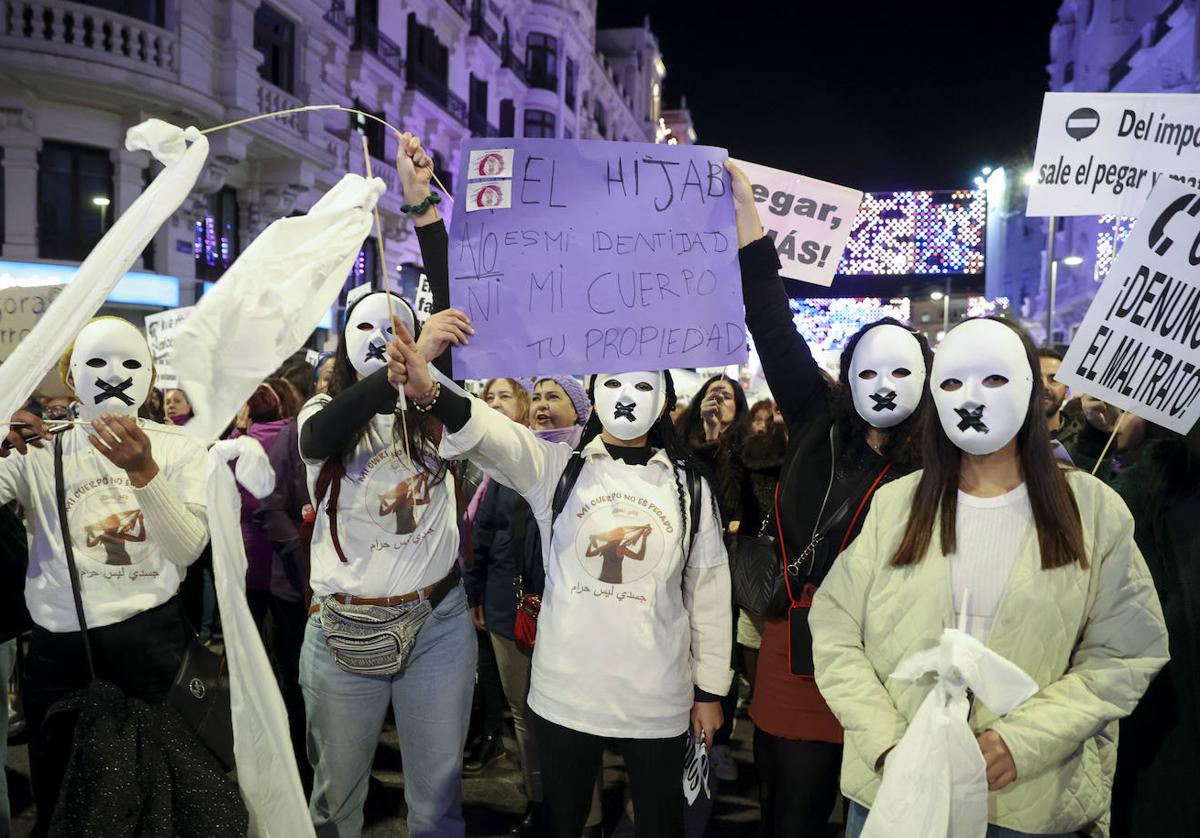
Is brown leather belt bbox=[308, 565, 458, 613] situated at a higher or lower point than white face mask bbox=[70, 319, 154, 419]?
lower

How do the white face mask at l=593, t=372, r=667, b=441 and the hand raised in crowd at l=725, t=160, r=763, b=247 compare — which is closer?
the white face mask at l=593, t=372, r=667, b=441

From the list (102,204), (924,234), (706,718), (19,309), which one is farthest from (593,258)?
(924,234)

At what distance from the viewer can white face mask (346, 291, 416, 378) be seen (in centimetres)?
312

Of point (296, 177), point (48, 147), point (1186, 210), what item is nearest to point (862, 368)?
point (1186, 210)

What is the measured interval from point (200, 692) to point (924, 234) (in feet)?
69.3

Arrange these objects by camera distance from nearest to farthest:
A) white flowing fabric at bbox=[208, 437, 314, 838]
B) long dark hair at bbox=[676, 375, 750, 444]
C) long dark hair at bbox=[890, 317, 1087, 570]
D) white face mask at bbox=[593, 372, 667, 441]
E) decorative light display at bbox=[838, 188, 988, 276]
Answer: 1. long dark hair at bbox=[890, 317, 1087, 570]
2. white flowing fabric at bbox=[208, 437, 314, 838]
3. white face mask at bbox=[593, 372, 667, 441]
4. long dark hair at bbox=[676, 375, 750, 444]
5. decorative light display at bbox=[838, 188, 988, 276]

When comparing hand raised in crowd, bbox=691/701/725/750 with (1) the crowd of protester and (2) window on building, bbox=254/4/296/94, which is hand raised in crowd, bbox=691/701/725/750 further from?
(2) window on building, bbox=254/4/296/94

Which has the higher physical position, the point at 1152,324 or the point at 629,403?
the point at 1152,324

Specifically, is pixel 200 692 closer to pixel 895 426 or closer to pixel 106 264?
pixel 106 264

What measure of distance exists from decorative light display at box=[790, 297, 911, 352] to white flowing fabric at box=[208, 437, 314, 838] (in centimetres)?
2168

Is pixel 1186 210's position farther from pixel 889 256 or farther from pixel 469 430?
pixel 889 256

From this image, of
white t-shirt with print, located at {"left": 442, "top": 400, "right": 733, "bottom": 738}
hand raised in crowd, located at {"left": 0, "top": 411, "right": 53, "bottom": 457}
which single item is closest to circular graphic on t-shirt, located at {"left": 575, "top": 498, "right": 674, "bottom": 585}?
white t-shirt with print, located at {"left": 442, "top": 400, "right": 733, "bottom": 738}

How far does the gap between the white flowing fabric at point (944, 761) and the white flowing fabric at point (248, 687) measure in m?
1.70

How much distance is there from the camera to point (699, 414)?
19.4 feet
